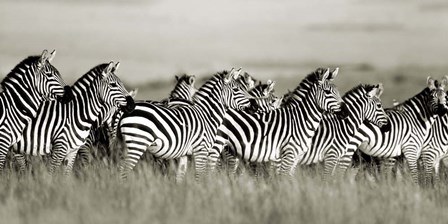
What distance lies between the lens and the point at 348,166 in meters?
16.5

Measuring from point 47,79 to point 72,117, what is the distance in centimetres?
88

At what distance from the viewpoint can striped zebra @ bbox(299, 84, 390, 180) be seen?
16.0 meters

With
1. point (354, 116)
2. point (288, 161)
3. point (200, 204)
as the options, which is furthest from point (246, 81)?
point (200, 204)

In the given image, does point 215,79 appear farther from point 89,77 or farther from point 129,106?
point 89,77

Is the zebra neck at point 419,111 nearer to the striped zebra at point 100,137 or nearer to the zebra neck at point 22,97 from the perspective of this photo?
the striped zebra at point 100,137

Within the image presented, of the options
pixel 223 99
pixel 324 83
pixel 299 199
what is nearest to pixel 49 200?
pixel 299 199

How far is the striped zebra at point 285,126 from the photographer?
1484cm

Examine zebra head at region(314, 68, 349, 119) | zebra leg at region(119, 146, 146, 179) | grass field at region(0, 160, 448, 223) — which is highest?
zebra head at region(314, 68, 349, 119)

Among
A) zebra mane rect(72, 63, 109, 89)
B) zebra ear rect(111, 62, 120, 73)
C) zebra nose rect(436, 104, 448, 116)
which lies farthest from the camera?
zebra nose rect(436, 104, 448, 116)

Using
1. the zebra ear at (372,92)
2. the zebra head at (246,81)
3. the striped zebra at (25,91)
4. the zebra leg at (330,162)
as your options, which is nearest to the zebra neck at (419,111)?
the zebra ear at (372,92)

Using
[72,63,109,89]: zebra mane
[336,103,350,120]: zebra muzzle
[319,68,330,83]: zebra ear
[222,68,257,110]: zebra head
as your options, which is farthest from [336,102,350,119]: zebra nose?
[72,63,109,89]: zebra mane

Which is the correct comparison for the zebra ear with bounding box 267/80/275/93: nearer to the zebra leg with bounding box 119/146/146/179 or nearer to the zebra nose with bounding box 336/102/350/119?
the zebra nose with bounding box 336/102/350/119

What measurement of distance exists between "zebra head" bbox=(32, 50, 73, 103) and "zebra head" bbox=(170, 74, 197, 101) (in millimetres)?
4522

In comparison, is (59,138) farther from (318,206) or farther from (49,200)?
(318,206)
